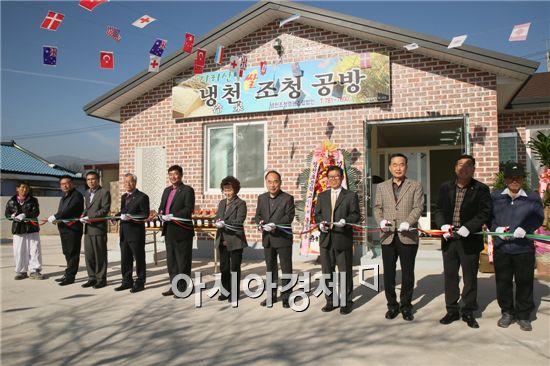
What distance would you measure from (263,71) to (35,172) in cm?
1752

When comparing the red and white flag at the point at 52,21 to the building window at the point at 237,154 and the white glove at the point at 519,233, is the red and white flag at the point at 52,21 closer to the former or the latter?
the building window at the point at 237,154

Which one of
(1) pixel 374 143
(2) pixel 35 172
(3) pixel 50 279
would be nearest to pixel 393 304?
(3) pixel 50 279

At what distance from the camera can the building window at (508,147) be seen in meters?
8.80

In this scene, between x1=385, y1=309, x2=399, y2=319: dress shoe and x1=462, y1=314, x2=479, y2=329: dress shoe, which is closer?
x1=462, y1=314, x2=479, y2=329: dress shoe

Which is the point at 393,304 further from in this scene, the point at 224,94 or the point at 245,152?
the point at 224,94

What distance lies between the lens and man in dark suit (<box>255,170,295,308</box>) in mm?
5109

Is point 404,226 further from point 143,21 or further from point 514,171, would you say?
point 143,21

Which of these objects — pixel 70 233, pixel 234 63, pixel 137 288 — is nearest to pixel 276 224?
pixel 137 288

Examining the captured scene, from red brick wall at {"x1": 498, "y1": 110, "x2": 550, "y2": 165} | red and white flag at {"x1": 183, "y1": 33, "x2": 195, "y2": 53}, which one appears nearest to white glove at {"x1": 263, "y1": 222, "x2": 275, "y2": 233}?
red and white flag at {"x1": 183, "y1": 33, "x2": 195, "y2": 53}

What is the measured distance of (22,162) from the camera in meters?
22.2

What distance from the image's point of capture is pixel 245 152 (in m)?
8.79

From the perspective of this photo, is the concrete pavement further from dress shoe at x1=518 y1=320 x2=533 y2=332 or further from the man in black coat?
the man in black coat

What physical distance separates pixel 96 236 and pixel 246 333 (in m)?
3.39

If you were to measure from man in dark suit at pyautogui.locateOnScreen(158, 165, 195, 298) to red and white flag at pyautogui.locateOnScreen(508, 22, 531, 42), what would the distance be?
5.11m
